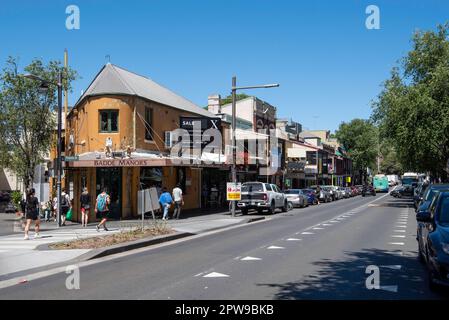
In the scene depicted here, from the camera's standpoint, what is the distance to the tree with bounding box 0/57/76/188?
2725 centimetres

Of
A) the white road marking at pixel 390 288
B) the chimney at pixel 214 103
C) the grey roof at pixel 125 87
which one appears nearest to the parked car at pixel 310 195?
the chimney at pixel 214 103

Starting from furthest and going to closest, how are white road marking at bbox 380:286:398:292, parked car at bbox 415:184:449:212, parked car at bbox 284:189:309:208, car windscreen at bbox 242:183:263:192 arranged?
1. parked car at bbox 284:189:309:208
2. car windscreen at bbox 242:183:263:192
3. parked car at bbox 415:184:449:212
4. white road marking at bbox 380:286:398:292

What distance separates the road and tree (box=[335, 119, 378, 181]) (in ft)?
280

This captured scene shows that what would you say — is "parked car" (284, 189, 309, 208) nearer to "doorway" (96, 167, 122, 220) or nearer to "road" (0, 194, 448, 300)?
"doorway" (96, 167, 122, 220)

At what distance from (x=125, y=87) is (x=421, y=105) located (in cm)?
1898

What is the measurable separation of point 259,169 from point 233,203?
17.5 m

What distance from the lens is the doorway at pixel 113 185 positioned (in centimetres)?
2642

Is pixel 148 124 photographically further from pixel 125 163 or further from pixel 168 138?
pixel 125 163

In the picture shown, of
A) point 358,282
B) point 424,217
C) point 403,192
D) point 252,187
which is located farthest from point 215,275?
point 403,192

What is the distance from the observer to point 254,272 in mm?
9828

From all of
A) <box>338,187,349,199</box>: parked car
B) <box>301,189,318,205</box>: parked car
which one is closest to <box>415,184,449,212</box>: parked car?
<box>301,189,318,205</box>: parked car

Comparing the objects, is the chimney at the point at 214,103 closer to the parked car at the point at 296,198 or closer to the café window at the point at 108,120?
the parked car at the point at 296,198

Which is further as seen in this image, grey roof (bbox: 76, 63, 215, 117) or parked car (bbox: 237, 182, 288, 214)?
parked car (bbox: 237, 182, 288, 214)
